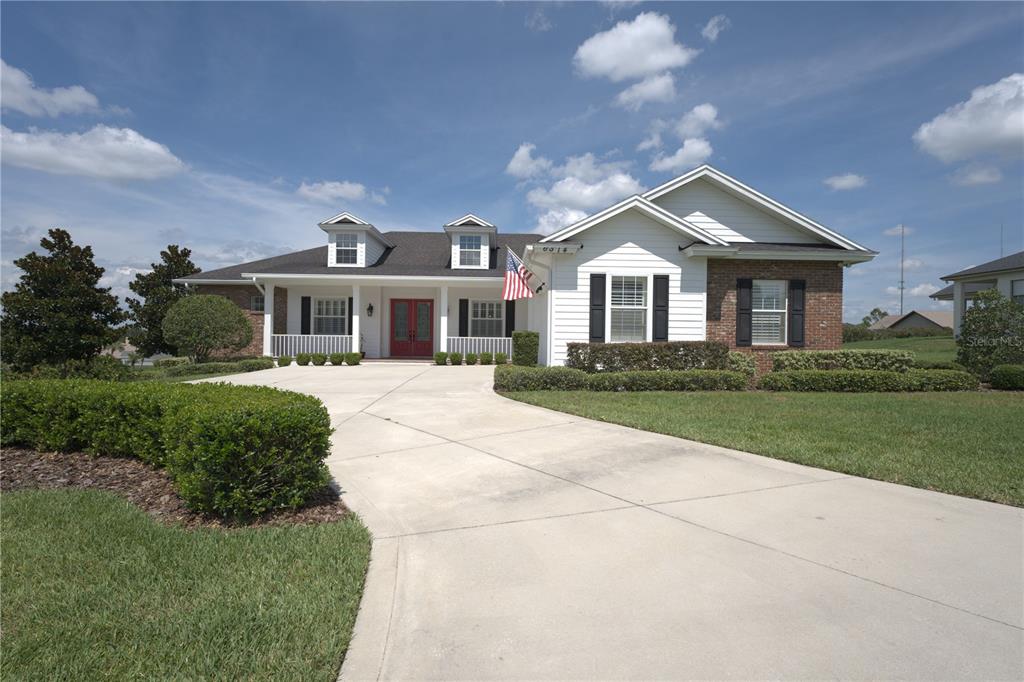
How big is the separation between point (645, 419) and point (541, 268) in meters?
7.90

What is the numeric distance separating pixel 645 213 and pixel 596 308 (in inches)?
112

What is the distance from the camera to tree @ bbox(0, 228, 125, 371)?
370 inches

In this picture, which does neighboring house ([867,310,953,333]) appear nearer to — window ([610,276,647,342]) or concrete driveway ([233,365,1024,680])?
window ([610,276,647,342])

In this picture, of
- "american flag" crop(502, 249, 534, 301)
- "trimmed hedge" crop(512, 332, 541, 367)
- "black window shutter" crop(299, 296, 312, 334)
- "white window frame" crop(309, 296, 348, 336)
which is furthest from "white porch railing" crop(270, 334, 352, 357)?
"american flag" crop(502, 249, 534, 301)

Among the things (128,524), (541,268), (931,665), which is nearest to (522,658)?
(931,665)

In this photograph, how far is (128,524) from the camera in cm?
407

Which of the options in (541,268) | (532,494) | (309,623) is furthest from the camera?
(541,268)

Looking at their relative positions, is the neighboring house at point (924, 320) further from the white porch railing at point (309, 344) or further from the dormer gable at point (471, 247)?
the white porch railing at point (309, 344)

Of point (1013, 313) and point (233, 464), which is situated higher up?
point (1013, 313)

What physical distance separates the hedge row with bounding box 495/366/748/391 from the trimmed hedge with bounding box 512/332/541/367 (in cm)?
320

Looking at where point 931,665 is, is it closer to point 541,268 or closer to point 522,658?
point 522,658

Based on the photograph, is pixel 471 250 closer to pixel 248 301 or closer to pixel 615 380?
pixel 248 301

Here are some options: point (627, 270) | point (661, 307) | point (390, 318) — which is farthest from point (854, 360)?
point (390, 318)

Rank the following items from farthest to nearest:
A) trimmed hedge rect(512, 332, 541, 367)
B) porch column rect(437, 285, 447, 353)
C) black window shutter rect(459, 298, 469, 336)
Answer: black window shutter rect(459, 298, 469, 336)
porch column rect(437, 285, 447, 353)
trimmed hedge rect(512, 332, 541, 367)
